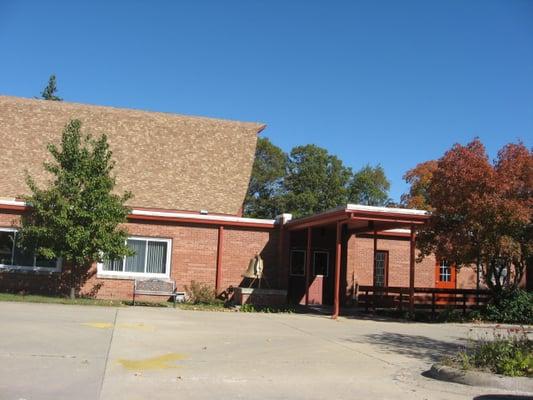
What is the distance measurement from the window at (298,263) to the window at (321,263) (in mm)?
510

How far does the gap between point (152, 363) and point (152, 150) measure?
19.2 m

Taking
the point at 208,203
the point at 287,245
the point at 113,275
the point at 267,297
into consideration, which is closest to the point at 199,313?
the point at 267,297

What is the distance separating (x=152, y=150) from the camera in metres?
27.2

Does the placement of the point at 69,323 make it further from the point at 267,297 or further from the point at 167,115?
the point at 167,115

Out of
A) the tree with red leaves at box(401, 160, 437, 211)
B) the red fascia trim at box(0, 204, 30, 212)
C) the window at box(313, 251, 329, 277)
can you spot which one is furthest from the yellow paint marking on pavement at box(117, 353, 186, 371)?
the tree with red leaves at box(401, 160, 437, 211)

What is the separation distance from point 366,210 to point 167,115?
50.4 feet

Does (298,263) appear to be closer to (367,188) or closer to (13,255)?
(13,255)

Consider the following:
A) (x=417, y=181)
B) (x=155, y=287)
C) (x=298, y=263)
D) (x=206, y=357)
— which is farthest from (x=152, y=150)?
(x=417, y=181)

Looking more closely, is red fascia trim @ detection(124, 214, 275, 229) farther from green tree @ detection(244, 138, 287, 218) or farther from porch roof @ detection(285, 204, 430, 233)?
green tree @ detection(244, 138, 287, 218)

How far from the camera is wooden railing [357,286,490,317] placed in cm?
1991

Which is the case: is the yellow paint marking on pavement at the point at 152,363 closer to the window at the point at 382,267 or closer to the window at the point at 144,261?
the window at the point at 144,261

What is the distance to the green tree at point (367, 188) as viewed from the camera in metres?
64.6

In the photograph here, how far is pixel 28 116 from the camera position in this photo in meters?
27.2

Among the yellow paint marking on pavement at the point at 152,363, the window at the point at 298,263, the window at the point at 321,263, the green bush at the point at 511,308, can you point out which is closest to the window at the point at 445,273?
the window at the point at 321,263
